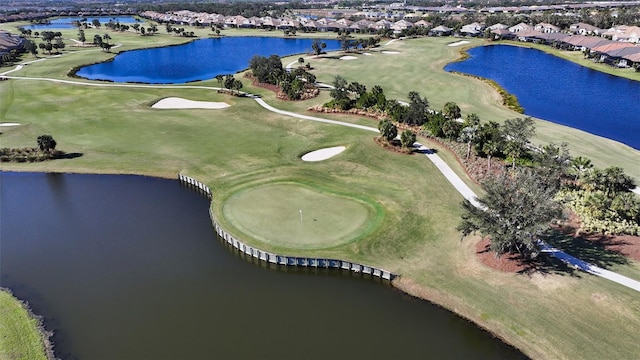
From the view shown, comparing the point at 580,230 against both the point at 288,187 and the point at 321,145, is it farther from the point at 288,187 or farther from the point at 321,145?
the point at 321,145

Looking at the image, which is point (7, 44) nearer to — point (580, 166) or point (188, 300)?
point (188, 300)

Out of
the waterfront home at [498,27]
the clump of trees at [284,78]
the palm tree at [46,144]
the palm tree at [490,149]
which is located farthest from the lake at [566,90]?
the palm tree at [46,144]

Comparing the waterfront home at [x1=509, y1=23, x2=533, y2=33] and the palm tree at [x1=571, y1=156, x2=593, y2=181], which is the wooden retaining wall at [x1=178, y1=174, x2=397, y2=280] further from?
the waterfront home at [x1=509, y1=23, x2=533, y2=33]

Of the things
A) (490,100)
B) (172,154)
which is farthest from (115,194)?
(490,100)

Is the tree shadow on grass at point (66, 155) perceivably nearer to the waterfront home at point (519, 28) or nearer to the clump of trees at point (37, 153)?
the clump of trees at point (37, 153)

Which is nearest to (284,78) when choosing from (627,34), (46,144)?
(46,144)

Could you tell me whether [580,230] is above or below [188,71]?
below
